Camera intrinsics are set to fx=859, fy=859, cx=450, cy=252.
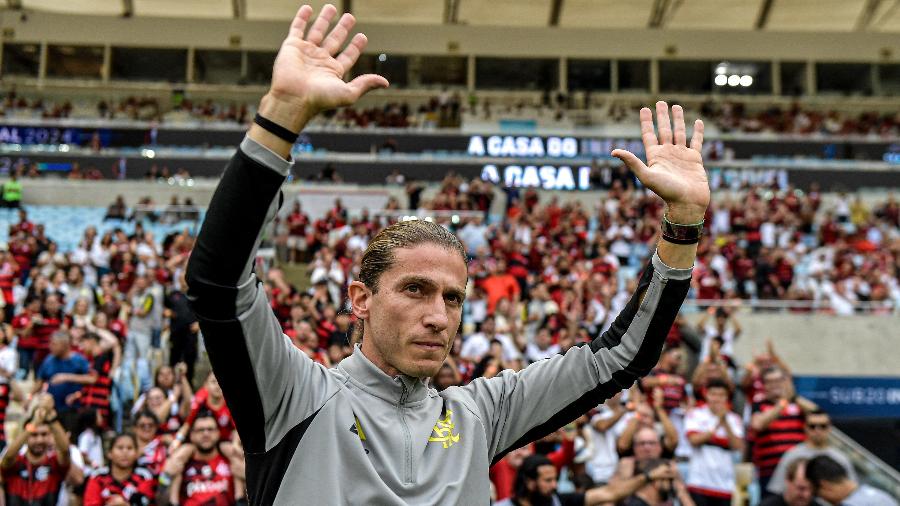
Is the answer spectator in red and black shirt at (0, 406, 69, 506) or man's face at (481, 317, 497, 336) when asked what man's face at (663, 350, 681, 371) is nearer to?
man's face at (481, 317, 497, 336)

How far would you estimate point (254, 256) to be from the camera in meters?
1.52

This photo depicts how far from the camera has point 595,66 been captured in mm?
33062

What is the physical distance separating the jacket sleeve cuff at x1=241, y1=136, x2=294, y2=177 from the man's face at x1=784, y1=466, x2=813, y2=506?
13.5 feet

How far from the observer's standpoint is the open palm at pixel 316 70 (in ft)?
5.06

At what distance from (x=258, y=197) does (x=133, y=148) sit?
2784 centimetres

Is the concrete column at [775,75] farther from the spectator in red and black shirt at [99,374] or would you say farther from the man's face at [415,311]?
the man's face at [415,311]

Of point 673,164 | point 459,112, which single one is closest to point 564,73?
point 459,112

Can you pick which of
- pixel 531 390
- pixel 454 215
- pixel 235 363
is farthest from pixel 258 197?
pixel 454 215

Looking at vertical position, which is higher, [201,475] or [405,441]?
[405,441]

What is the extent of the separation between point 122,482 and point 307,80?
15.4ft

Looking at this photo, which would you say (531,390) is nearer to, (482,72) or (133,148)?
(133,148)

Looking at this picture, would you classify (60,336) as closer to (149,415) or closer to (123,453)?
(149,415)

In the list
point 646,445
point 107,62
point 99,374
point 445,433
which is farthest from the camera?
point 107,62

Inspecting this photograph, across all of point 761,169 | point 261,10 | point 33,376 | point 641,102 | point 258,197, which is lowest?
point 33,376
